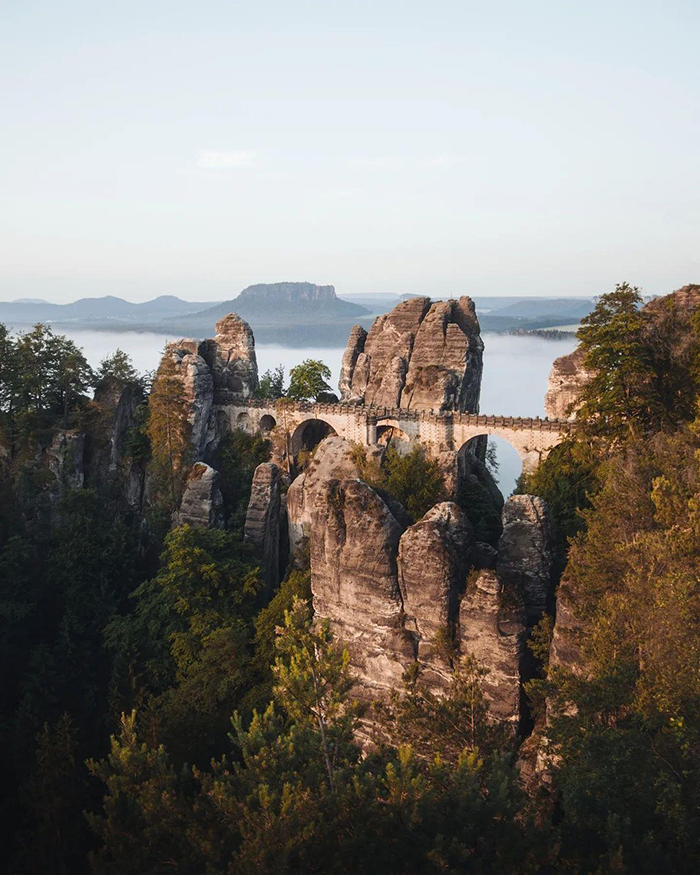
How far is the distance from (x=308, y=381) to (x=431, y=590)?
32578 millimetres

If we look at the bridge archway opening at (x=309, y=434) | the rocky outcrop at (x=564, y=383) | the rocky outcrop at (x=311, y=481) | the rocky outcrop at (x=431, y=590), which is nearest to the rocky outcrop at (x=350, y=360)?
the bridge archway opening at (x=309, y=434)

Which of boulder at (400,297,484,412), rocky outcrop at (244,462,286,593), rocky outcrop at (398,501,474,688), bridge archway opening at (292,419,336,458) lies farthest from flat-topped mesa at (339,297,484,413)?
rocky outcrop at (398,501,474,688)

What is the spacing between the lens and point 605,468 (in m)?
26.8

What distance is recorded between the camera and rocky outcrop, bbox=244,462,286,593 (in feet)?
113

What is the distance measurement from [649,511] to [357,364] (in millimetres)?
35279

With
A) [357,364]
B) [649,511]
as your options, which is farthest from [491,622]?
[357,364]

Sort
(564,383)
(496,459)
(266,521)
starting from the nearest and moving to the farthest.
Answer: (266,521), (564,383), (496,459)

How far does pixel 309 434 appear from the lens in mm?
49094

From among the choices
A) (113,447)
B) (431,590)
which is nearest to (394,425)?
(113,447)

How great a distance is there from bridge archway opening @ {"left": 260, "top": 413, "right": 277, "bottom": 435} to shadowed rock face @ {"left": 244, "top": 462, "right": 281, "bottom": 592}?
11653mm

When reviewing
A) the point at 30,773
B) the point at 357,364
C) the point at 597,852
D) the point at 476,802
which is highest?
the point at 357,364

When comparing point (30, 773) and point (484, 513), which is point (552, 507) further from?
point (30, 773)

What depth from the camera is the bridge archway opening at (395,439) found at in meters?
43.8

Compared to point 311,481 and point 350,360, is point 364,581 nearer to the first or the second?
point 311,481
